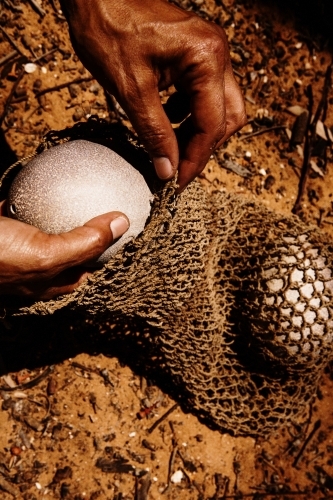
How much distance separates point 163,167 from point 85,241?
497 mm

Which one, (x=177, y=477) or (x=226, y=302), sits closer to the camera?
(x=226, y=302)

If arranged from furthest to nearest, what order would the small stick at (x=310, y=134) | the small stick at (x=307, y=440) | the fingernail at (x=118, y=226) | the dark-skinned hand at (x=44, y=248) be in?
the small stick at (x=310, y=134), the small stick at (x=307, y=440), the fingernail at (x=118, y=226), the dark-skinned hand at (x=44, y=248)

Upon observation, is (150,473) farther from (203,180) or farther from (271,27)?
(271,27)

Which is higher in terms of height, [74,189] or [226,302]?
[74,189]

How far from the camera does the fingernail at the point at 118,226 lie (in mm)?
2135

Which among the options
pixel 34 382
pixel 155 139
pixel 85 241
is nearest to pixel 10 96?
pixel 155 139

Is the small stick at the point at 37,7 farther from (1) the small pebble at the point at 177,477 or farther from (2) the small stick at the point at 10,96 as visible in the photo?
(1) the small pebble at the point at 177,477

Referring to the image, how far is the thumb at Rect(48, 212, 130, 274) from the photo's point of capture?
202cm

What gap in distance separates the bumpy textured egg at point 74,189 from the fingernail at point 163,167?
0.15 m

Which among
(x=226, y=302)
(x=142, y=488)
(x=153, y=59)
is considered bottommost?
(x=142, y=488)

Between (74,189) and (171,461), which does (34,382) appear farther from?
(74,189)

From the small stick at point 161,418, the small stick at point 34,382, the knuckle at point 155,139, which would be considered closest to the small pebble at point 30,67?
the knuckle at point 155,139

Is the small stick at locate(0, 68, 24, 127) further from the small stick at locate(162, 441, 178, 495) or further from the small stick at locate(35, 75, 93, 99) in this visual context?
the small stick at locate(162, 441, 178, 495)

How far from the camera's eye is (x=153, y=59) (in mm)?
2105
